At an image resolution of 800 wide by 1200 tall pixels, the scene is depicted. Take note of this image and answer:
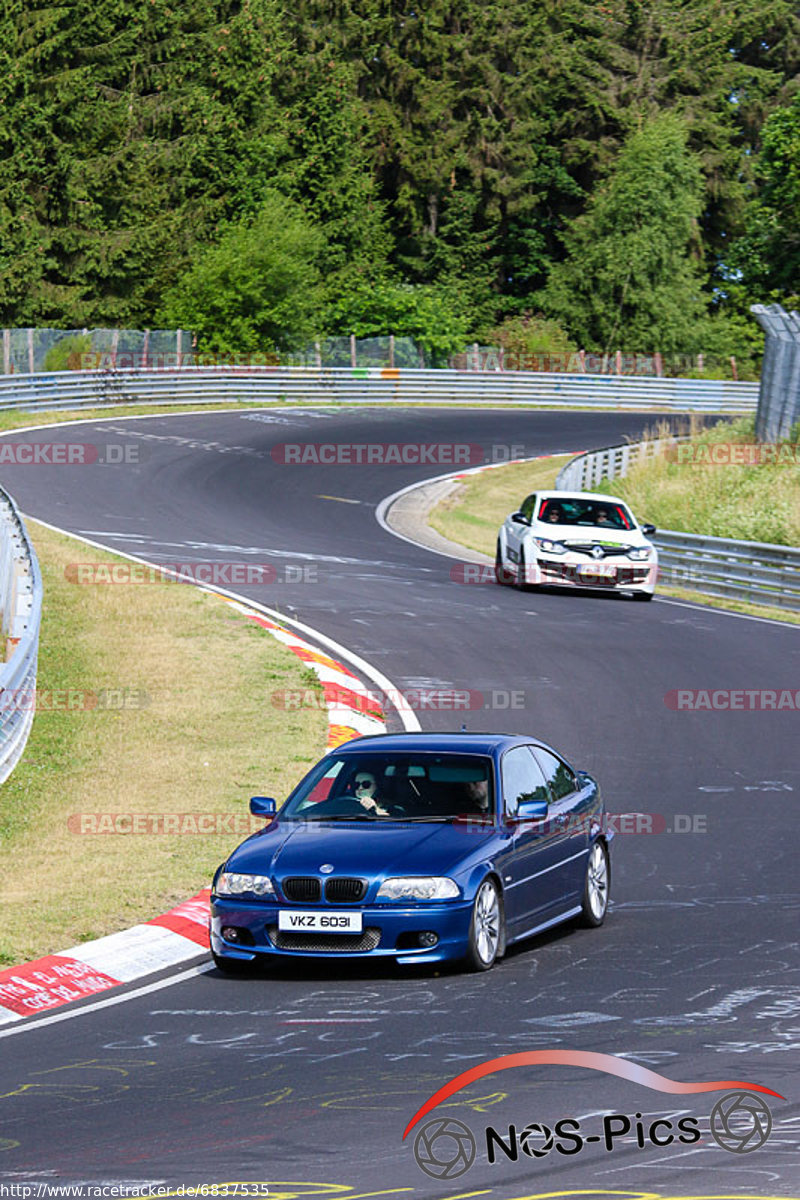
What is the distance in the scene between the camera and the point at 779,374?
4006 centimetres

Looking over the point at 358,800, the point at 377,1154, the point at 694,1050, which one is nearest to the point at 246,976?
the point at 358,800

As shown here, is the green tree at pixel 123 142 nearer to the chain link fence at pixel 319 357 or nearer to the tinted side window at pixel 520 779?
the chain link fence at pixel 319 357

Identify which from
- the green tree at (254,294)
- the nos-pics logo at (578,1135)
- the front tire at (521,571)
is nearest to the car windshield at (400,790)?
the nos-pics logo at (578,1135)

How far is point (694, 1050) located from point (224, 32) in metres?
74.7

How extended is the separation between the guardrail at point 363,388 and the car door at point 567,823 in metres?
37.9

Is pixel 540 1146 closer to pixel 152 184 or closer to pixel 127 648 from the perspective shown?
pixel 127 648

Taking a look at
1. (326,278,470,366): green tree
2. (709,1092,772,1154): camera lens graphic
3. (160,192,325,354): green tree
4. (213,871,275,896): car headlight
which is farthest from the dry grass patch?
(709,1092,772,1154): camera lens graphic

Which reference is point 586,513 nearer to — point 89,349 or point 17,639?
point 17,639

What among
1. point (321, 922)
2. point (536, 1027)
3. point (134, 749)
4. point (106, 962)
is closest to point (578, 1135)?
point (536, 1027)

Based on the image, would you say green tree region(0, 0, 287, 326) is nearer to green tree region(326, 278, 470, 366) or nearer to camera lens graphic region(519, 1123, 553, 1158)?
green tree region(326, 278, 470, 366)

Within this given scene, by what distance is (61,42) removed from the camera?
2677 inches

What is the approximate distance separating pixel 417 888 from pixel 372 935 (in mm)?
349

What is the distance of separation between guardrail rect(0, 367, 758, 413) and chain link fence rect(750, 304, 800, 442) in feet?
63.5

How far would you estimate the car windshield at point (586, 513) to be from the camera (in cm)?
2795
